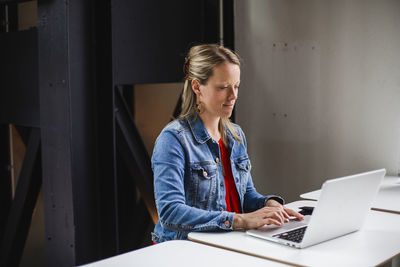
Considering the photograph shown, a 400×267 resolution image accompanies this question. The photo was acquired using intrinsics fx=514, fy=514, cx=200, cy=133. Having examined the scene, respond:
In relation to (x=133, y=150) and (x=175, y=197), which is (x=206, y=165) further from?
(x=133, y=150)

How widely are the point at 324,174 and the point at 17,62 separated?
2.04m

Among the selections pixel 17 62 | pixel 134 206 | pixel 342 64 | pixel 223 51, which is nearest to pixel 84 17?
pixel 17 62

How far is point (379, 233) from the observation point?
1756 mm

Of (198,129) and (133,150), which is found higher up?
(198,129)

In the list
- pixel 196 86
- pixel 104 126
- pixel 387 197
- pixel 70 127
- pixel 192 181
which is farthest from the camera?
pixel 104 126

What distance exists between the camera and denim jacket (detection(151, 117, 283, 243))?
179cm

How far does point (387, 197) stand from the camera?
230 centimetres

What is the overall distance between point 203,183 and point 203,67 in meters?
0.47

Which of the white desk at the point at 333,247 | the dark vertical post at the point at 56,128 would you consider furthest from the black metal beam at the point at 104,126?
the white desk at the point at 333,247

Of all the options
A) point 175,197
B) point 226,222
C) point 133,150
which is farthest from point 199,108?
point 133,150

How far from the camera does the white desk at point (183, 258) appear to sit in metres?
1.47

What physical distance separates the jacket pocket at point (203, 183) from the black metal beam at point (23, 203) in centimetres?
145

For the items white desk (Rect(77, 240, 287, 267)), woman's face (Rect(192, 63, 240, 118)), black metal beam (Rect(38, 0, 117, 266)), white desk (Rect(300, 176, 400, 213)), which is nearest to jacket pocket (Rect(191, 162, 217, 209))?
woman's face (Rect(192, 63, 240, 118))

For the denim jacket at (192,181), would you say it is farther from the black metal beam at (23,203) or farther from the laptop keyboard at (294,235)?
the black metal beam at (23,203)
